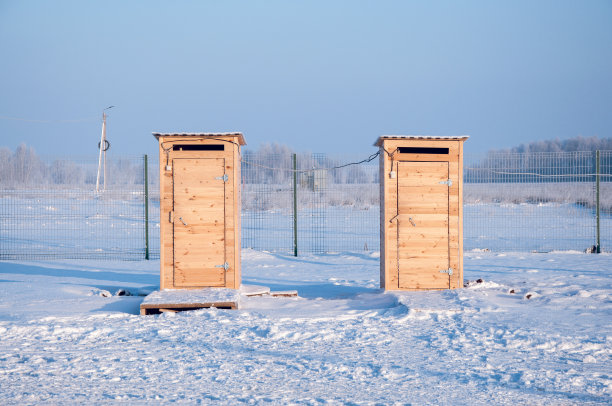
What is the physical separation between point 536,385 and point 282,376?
6.80 feet

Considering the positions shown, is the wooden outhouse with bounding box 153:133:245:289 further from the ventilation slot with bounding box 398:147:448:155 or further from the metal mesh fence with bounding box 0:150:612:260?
the metal mesh fence with bounding box 0:150:612:260

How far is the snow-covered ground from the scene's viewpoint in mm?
4211

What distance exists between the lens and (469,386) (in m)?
4.30

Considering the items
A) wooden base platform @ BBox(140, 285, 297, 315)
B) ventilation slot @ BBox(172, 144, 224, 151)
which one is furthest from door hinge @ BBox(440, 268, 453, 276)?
ventilation slot @ BBox(172, 144, 224, 151)

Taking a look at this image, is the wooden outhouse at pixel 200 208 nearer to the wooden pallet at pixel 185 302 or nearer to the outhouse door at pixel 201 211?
the outhouse door at pixel 201 211

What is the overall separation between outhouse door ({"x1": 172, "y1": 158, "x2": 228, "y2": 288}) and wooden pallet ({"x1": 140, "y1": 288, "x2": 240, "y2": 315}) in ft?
2.17

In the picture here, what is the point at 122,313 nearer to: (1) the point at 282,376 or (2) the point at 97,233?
(1) the point at 282,376

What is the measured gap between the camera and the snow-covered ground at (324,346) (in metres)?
4.21

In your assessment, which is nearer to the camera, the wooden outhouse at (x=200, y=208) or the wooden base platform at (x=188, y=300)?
the wooden base platform at (x=188, y=300)

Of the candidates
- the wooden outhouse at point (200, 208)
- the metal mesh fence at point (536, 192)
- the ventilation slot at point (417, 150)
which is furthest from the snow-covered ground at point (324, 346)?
the metal mesh fence at point (536, 192)

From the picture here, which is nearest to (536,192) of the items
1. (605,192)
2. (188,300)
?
(605,192)

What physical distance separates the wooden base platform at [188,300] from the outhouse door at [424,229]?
2.68 m

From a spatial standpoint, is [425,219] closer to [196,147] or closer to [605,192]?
[196,147]

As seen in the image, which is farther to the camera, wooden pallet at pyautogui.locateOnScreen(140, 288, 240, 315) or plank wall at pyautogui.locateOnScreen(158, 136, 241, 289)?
plank wall at pyautogui.locateOnScreen(158, 136, 241, 289)
